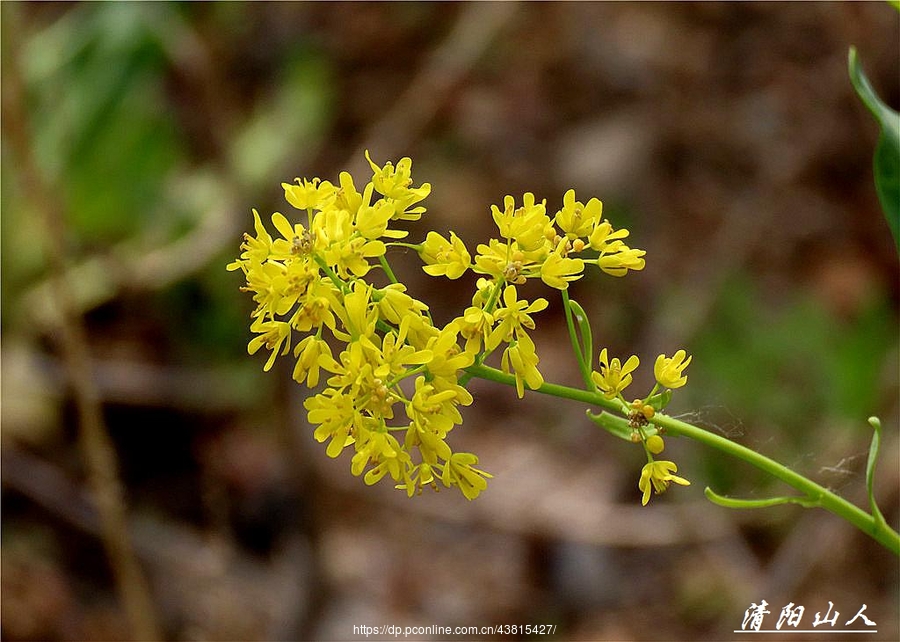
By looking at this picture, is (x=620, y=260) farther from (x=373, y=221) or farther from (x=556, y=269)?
(x=373, y=221)

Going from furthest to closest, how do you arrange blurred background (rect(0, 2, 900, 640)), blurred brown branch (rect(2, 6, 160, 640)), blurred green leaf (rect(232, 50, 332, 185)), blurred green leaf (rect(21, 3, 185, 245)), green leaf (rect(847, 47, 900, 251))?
blurred green leaf (rect(232, 50, 332, 185)) → blurred green leaf (rect(21, 3, 185, 245)) → blurred background (rect(0, 2, 900, 640)) → blurred brown branch (rect(2, 6, 160, 640)) → green leaf (rect(847, 47, 900, 251))

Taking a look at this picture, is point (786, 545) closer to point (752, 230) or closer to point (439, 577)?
point (439, 577)

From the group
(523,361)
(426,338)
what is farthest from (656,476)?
(426,338)

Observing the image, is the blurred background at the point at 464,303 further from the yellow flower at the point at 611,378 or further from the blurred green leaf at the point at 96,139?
the yellow flower at the point at 611,378

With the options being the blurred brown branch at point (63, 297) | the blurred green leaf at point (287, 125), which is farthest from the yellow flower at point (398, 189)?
the blurred green leaf at point (287, 125)

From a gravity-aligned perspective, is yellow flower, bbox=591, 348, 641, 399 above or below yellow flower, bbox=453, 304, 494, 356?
below

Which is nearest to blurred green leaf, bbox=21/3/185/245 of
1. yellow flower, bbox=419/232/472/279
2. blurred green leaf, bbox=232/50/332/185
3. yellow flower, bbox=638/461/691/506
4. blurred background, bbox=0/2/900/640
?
blurred background, bbox=0/2/900/640

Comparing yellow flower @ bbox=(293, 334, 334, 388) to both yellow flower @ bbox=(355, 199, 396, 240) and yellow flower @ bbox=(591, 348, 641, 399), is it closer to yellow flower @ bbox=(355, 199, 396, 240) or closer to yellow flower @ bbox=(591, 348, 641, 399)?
yellow flower @ bbox=(355, 199, 396, 240)

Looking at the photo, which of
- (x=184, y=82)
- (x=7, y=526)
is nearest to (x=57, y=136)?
(x=184, y=82)

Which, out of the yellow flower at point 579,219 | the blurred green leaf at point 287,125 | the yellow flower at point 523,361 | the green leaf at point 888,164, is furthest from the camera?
the blurred green leaf at point 287,125
